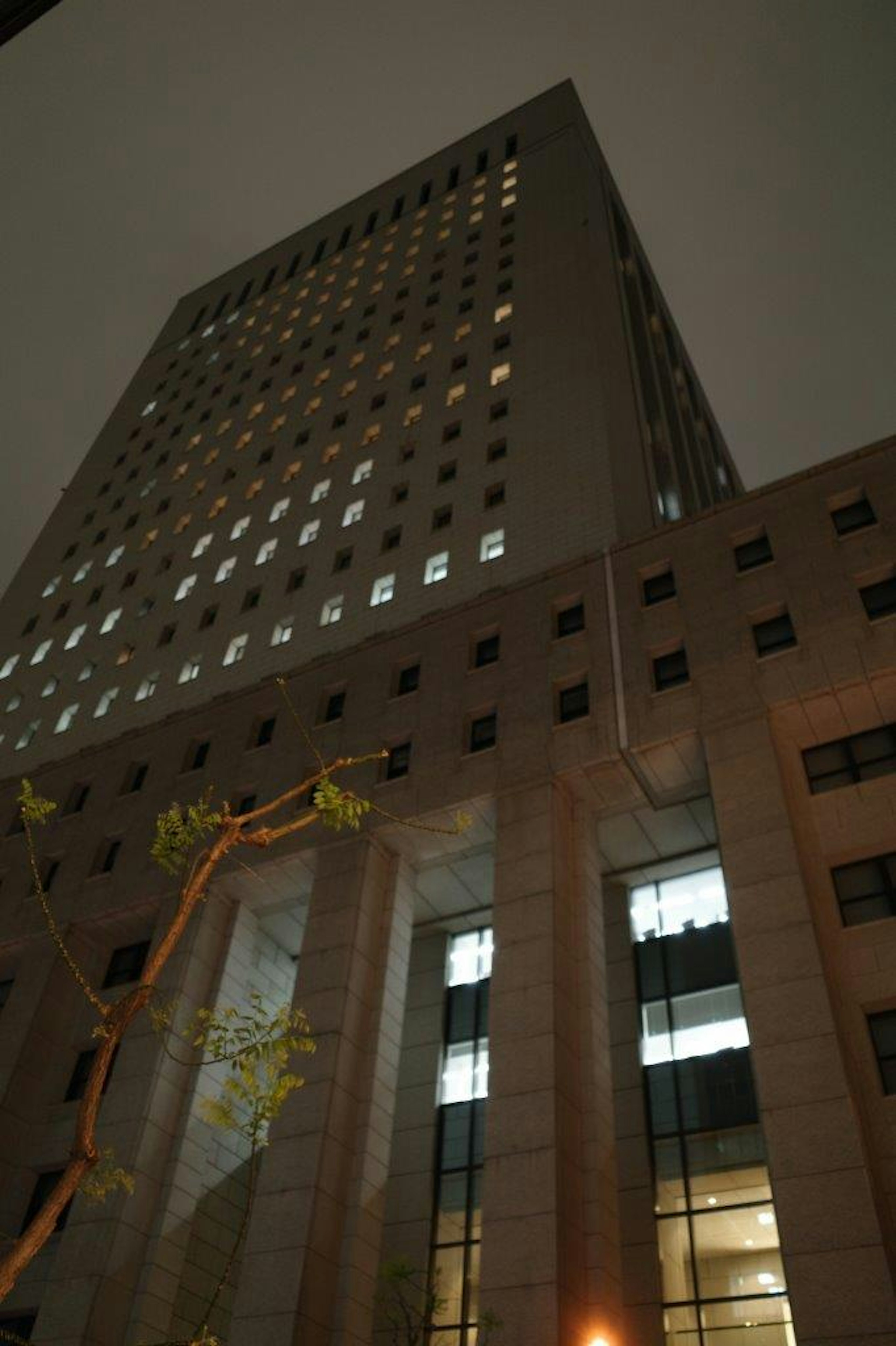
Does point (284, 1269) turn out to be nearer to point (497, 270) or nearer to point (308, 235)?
point (497, 270)

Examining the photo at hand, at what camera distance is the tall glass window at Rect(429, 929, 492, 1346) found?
78.5 ft

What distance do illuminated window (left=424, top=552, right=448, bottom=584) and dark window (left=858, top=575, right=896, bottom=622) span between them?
16.2 m

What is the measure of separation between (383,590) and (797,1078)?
2562 cm

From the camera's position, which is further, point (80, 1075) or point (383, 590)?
point (383, 590)

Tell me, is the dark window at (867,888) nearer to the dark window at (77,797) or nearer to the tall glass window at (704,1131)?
the tall glass window at (704,1131)

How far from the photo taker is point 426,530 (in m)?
41.8

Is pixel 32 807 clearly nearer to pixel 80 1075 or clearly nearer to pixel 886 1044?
pixel 886 1044

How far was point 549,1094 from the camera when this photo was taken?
2091 cm

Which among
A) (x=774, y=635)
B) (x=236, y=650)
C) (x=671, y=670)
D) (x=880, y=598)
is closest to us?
(x=880, y=598)

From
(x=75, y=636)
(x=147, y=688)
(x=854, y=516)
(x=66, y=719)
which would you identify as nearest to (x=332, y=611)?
(x=147, y=688)

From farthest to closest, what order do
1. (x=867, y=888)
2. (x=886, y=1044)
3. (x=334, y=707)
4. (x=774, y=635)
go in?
(x=334, y=707)
(x=774, y=635)
(x=867, y=888)
(x=886, y=1044)

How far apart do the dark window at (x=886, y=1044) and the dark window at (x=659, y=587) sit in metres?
13.1

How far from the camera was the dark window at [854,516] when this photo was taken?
92.2 ft

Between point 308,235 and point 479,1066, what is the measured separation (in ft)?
225
